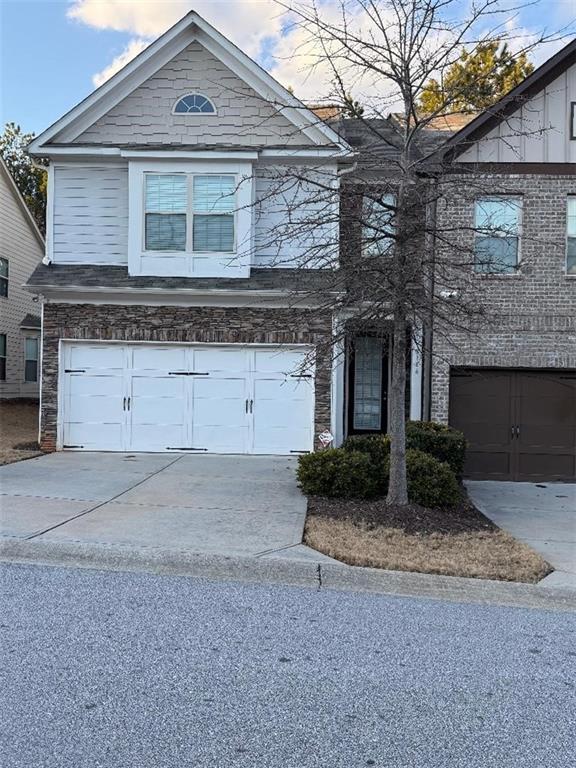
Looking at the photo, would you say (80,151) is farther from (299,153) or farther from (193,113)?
(299,153)

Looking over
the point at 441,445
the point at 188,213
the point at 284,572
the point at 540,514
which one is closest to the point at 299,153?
the point at 188,213

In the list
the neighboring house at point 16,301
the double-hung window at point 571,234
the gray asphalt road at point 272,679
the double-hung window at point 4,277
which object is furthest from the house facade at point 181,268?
the double-hung window at point 4,277

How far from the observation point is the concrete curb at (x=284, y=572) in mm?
5457

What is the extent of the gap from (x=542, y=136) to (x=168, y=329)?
7819 mm

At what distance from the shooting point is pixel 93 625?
447cm

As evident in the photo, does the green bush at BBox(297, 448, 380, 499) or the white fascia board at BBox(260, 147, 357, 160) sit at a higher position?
the white fascia board at BBox(260, 147, 357, 160)

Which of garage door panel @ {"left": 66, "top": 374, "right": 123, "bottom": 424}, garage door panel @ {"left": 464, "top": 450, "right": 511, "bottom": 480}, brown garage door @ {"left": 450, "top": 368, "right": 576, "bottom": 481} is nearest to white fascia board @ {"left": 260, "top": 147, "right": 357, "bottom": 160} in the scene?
brown garage door @ {"left": 450, "top": 368, "right": 576, "bottom": 481}

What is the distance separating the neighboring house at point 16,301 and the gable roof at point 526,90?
610 inches

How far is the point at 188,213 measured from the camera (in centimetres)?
1251

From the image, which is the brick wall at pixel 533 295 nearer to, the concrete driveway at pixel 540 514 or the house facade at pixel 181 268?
the house facade at pixel 181 268

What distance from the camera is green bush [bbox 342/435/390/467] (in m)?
9.52

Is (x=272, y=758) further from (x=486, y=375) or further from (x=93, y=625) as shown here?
(x=486, y=375)

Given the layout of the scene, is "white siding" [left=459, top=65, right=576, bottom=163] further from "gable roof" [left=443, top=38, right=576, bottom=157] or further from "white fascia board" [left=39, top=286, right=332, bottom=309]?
"white fascia board" [left=39, top=286, right=332, bottom=309]

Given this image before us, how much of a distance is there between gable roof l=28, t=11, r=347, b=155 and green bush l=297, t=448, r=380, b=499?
6.81 meters
